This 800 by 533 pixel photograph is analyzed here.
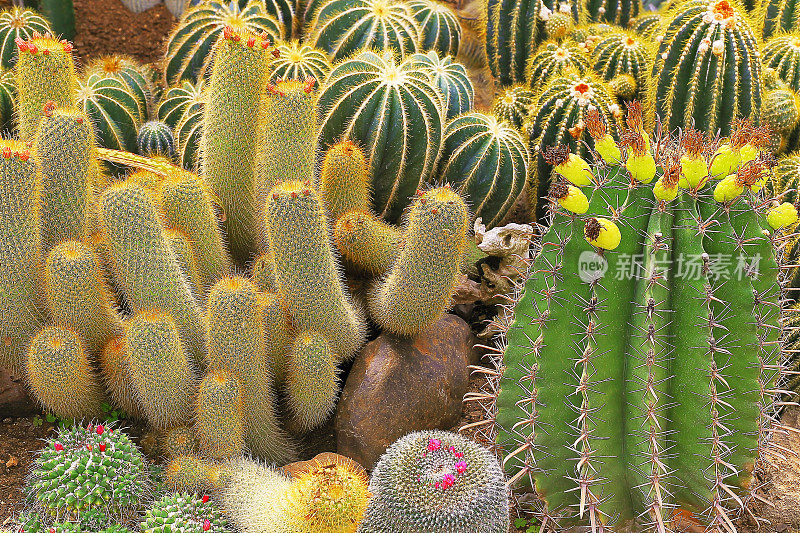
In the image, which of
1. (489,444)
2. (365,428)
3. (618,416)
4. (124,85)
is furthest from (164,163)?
(618,416)

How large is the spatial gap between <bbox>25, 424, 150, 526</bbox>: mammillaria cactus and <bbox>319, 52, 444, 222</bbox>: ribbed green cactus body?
4.77ft

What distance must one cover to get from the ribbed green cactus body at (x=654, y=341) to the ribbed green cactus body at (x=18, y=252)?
1.52 metres

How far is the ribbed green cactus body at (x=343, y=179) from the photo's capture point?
2775 millimetres

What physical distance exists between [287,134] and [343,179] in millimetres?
313

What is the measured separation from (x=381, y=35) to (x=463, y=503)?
2.49 meters

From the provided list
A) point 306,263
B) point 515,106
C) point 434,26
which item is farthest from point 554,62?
point 306,263

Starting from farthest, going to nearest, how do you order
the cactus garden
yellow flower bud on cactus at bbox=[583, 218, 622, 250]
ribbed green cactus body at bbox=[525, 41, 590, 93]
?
ribbed green cactus body at bbox=[525, 41, 590, 93], the cactus garden, yellow flower bud on cactus at bbox=[583, 218, 622, 250]

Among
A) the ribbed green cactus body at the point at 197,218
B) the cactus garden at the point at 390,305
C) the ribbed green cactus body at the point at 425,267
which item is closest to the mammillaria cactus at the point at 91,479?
the cactus garden at the point at 390,305

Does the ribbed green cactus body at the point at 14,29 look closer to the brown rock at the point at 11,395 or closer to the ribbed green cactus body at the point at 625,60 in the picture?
the brown rock at the point at 11,395

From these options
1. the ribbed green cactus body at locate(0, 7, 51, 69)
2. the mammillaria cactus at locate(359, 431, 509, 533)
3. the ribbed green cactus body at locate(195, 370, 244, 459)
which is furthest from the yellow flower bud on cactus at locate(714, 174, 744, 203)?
the ribbed green cactus body at locate(0, 7, 51, 69)

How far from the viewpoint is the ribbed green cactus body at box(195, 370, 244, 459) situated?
221cm

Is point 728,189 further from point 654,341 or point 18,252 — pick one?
point 18,252

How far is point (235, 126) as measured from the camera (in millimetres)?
2711

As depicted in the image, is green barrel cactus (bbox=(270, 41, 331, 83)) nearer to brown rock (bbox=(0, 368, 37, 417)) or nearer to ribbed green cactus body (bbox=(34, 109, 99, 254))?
ribbed green cactus body (bbox=(34, 109, 99, 254))
